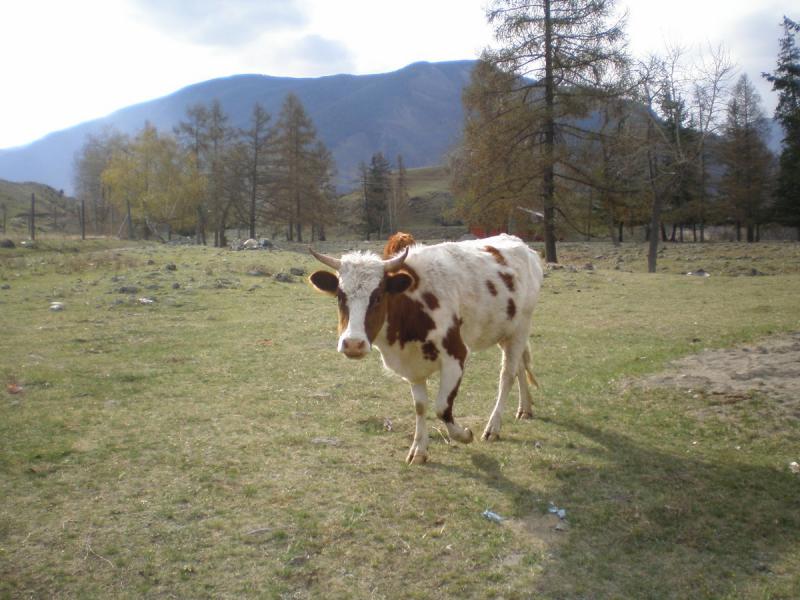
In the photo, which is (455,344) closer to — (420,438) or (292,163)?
(420,438)

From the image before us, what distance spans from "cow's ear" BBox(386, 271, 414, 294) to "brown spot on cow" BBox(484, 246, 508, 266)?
1847 millimetres

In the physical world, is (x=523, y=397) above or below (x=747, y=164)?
below

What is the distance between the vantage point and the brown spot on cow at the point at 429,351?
6152 mm

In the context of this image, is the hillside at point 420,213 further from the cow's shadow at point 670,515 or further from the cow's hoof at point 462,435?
the cow's shadow at point 670,515

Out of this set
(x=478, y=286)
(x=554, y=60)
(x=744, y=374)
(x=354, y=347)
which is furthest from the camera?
(x=554, y=60)

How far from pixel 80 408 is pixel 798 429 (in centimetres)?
828

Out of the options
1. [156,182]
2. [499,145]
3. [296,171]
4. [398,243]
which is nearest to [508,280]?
[398,243]

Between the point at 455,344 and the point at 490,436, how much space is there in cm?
124

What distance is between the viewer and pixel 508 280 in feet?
23.8

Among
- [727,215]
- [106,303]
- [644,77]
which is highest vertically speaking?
[644,77]

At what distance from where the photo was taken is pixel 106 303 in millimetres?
15047

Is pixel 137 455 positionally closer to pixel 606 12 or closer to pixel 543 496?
pixel 543 496

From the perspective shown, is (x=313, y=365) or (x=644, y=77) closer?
(x=313, y=365)

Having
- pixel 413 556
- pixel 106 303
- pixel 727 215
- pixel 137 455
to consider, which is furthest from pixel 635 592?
pixel 727 215
